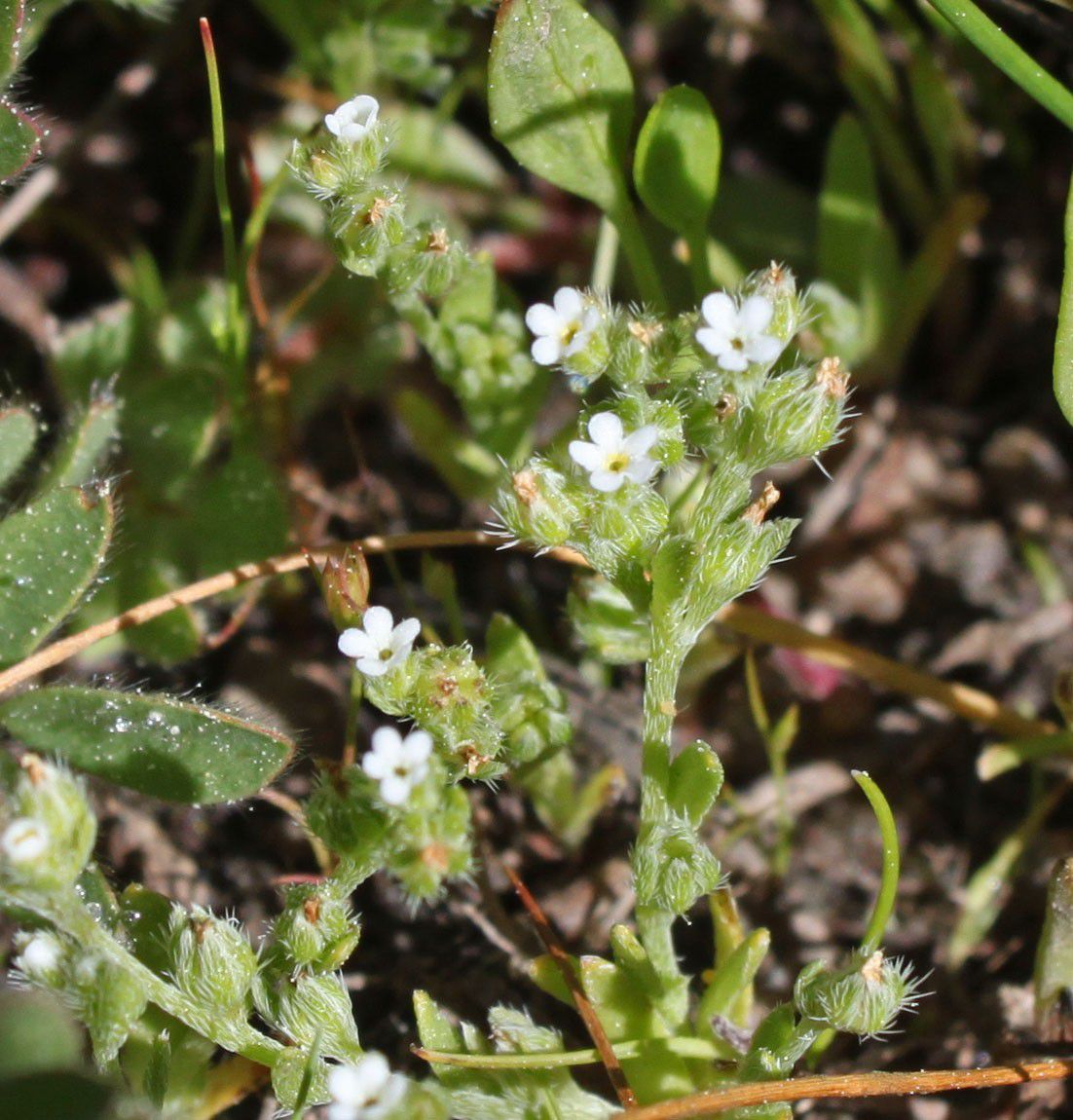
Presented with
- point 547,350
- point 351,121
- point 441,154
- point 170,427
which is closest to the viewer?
point 547,350

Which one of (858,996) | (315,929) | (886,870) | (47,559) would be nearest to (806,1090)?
(858,996)

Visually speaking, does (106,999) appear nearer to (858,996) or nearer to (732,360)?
(858,996)

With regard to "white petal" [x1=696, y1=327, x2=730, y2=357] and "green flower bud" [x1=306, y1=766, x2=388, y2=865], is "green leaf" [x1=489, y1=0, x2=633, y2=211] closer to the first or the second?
"white petal" [x1=696, y1=327, x2=730, y2=357]

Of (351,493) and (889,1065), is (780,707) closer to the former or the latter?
(889,1065)

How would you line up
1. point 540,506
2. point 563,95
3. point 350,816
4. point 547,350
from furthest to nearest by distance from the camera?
point 563,95 → point 547,350 → point 540,506 → point 350,816

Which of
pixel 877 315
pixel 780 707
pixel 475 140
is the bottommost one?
pixel 780 707

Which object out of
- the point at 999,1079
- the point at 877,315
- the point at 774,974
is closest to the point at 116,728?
the point at 774,974
